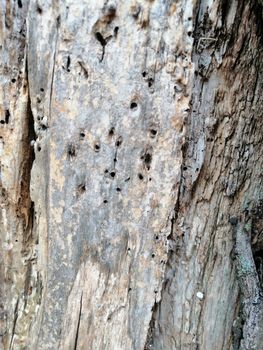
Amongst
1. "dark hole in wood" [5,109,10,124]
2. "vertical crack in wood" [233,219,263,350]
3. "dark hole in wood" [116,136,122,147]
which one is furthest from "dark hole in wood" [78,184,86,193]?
"vertical crack in wood" [233,219,263,350]

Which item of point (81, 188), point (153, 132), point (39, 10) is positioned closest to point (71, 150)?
point (81, 188)

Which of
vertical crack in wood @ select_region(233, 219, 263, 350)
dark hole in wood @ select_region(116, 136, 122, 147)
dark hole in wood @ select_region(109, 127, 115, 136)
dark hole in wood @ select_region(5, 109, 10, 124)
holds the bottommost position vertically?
vertical crack in wood @ select_region(233, 219, 263, 350)

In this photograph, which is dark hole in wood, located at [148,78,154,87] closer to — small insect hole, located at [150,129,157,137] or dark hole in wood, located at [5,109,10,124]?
small insect hole, located at [150,129,157,137]

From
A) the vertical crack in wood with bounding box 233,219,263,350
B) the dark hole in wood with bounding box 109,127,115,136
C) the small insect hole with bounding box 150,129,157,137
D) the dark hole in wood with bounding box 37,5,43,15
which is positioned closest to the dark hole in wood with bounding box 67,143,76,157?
the dark hole in wood with bounding box 109,127,115,136

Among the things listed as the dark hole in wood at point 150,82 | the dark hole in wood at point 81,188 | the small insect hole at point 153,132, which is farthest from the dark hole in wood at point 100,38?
Answer: the dark hole in wood at point 81,188

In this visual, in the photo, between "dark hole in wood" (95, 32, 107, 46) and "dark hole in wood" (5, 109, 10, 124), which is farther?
"dark hole in wood" (5, 109, 10, 124)

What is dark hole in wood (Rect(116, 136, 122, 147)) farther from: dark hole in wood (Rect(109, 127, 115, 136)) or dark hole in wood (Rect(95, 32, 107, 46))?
dark hole in wood (Rect(95, 32, 107, 46))

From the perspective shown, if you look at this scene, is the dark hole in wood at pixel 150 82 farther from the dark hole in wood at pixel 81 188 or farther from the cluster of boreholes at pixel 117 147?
the dark hole in wood at pixel 81 188

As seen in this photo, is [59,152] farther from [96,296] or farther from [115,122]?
[96,296]

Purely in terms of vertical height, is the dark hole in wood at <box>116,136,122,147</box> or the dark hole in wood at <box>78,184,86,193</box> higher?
the dark hole in wood at <box>116,136,122,147</box>
